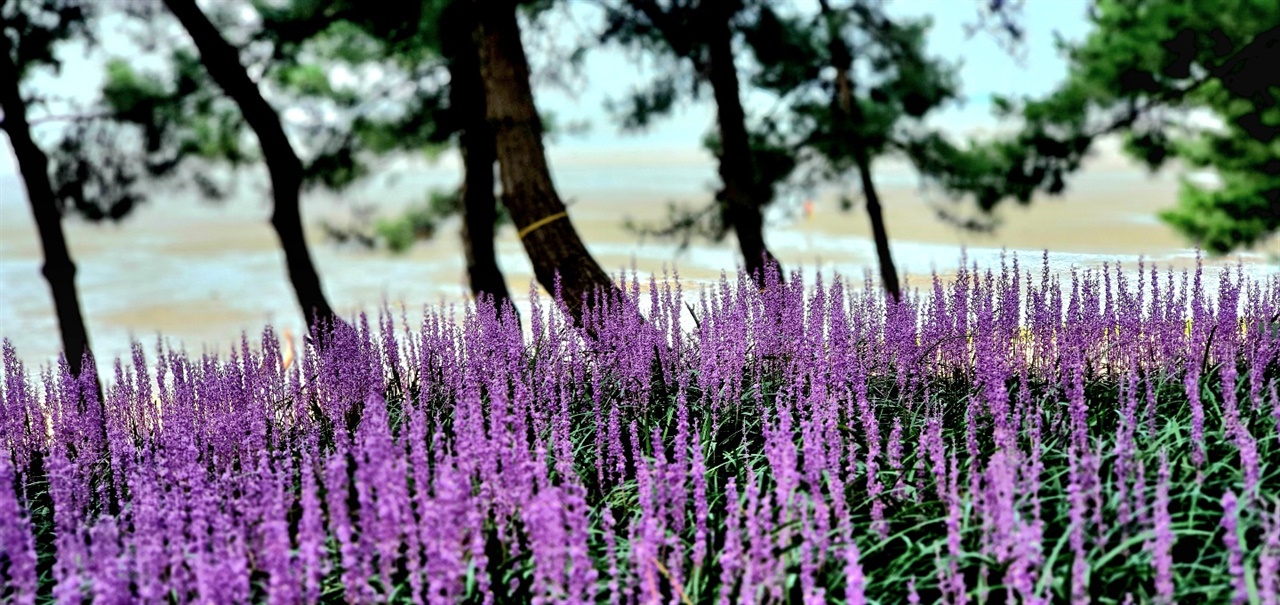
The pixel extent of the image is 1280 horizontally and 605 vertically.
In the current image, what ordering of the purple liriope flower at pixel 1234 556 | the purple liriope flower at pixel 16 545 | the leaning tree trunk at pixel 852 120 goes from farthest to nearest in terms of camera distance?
the leaning tree trunk at pixel 852 120, the purple liriope flower at pixel 16 545, the purple liriope flower at pixel 1234 556

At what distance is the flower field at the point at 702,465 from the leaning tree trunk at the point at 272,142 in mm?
3578

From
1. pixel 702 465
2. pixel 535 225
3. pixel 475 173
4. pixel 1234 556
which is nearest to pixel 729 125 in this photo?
pixel 475 173

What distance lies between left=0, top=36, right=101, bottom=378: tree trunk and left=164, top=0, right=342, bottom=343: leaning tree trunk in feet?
6.21

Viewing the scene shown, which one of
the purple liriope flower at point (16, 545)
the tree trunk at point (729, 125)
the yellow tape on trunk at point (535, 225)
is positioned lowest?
the purple liriope flower at point (16, 545)

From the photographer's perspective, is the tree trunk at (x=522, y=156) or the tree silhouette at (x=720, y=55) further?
the tree silhouette at (x=720, y=55)

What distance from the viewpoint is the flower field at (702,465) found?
9.39 ft

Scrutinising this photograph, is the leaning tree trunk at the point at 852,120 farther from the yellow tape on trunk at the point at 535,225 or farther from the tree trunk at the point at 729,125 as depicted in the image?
Result: the yellow tape on trunk at the point at 535,225

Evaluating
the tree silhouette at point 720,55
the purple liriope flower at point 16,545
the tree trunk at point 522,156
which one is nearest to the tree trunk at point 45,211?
the tree trunk at point 522,156

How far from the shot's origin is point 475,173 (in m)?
10.9

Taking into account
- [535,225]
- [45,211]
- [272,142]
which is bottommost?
[535,225]

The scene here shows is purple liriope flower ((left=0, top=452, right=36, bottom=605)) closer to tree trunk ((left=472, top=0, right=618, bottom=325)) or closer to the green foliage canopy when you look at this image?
tree trunk ((left=472, top=0, right=618, bottom=325))

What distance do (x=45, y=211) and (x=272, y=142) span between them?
2271 millimetres

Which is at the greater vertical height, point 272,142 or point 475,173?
point 272,142

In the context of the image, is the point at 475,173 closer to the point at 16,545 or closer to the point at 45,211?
the point at 45,211
